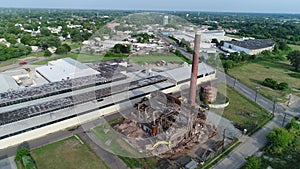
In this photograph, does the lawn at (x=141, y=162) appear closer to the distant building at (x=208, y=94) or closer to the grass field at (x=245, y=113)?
the grass field at (x=245, y=113)

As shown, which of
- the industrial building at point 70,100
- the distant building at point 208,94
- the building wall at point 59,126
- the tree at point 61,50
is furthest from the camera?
the tree at point 61,50

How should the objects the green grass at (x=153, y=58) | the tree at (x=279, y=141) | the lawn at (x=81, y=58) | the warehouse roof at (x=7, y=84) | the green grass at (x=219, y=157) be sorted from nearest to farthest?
the green grass at (x=219, y=157)
the tree at (x=279, y=141)
the warehouse roof at (x=7, y=84)
the lawn at (x=81, y=58)
the green grass at (x=153, y=58)

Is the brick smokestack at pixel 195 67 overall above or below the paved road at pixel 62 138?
above

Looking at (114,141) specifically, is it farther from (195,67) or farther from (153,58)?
(153,58)

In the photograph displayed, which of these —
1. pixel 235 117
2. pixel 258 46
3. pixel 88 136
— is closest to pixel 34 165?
pixel 88 136

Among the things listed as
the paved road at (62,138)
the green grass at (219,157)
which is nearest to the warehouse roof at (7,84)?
the paved road at (62,138)

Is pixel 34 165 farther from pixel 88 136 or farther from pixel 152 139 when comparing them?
pixel 152 139
